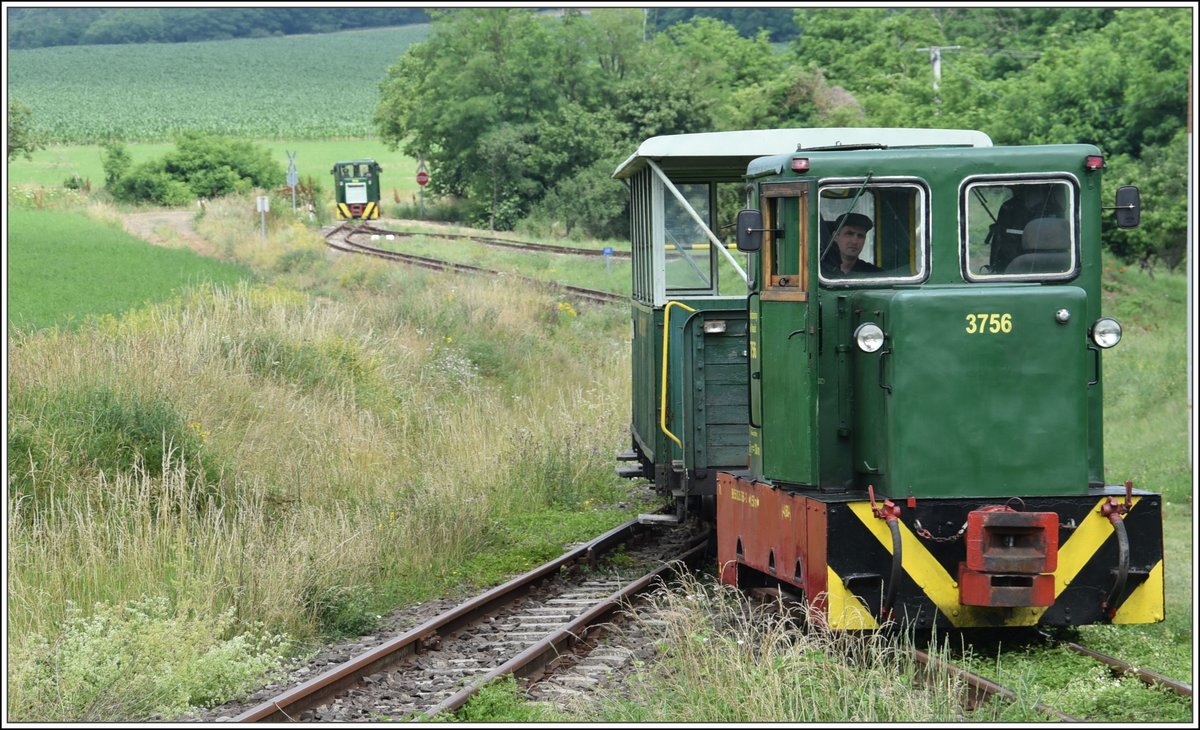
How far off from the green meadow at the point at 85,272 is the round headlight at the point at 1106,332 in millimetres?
10987

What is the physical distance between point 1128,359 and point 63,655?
69.7 feet

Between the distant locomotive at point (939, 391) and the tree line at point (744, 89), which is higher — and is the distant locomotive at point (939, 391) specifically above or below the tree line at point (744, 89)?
below

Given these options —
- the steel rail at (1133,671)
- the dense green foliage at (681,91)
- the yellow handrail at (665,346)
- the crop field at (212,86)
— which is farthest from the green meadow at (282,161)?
the steel rail at (1133,671)

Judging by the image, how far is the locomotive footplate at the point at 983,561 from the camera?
283 inches

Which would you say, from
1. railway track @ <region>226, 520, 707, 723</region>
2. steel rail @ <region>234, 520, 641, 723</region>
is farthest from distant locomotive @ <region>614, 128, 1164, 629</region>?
steel rail @ <region>234, 520, 641, 723</region>

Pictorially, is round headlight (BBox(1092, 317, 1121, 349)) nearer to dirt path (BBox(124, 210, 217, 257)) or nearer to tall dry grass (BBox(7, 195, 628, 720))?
tall dry grass (BBox(7, 195, 628, 720))

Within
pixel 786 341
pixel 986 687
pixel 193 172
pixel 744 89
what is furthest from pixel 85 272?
pixel 193 172

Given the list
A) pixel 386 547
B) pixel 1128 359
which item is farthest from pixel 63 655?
pixel 1128 359

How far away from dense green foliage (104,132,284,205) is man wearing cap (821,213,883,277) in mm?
54864

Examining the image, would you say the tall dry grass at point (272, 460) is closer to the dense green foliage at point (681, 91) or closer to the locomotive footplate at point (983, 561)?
the locomotive footplate at point (983, 561)

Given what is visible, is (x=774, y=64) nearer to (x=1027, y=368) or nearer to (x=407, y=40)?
(x=407, y=40)

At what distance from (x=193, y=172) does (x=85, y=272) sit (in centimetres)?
3636

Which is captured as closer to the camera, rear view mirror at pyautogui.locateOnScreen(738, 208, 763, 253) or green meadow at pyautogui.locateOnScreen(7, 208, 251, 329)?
rear view mirror at pyautogui.locateOnScreen(738, 208, 763, 253)

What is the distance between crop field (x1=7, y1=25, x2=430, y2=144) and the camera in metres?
75.1
